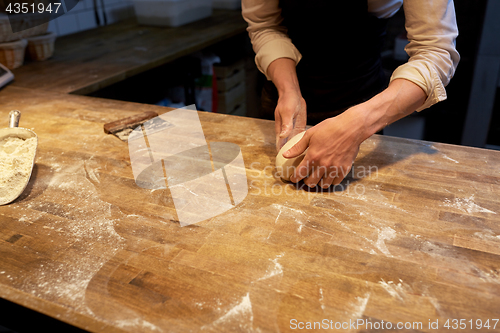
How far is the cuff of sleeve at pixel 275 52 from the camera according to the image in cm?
121

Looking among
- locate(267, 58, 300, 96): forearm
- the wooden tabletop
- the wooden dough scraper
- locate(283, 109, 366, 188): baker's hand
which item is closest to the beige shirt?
locate(283, 109, 366, 188): baker's hand

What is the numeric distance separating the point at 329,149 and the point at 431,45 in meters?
0.37

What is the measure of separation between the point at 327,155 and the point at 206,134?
438 millimetres

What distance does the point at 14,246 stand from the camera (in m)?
0.74

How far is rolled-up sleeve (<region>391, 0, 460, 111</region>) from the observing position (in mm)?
888

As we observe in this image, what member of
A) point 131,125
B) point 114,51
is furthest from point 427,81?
point 114,51

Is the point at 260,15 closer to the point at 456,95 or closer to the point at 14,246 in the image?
the point at 14,246

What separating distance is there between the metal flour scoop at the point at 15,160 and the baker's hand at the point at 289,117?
0.64 meters

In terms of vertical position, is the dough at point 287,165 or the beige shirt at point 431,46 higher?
the beige shirt at point 431,46

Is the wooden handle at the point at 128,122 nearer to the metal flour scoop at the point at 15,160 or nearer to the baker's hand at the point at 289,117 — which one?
the metal flour scoop at the point at 15,160

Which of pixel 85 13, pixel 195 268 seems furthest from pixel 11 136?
pixel 85 13

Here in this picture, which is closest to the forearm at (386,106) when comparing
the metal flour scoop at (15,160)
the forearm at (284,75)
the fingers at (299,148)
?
the fingers at (299,148)

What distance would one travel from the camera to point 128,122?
121 centimetres

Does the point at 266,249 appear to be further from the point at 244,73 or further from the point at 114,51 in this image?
the point at 244,73
